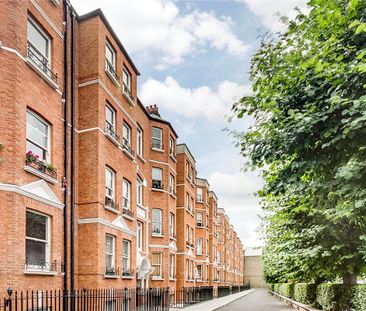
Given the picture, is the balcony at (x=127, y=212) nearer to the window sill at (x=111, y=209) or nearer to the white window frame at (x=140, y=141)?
the window sill at (x=111, y=209)

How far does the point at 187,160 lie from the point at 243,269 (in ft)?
261

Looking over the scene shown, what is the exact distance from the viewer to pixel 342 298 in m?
15.7

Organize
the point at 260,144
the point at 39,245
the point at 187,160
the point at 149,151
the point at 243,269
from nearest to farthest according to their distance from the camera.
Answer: the point at 260,144 → the point at 39,245 → the point at 149,151 → the point at 187,160 → the point at 243,269

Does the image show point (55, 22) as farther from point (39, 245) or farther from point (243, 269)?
point (243, 269)

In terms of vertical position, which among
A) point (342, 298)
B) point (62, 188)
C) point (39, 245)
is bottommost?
point (342, 298)

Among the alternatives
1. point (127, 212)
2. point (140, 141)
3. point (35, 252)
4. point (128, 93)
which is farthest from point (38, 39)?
point (140, 141)

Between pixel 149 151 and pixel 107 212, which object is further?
pixel 149 151

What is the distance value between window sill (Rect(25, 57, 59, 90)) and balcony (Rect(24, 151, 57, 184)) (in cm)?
242

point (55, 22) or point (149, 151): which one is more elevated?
point (55, 22)

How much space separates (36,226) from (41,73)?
4.46 meters

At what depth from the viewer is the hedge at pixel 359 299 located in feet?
41.7

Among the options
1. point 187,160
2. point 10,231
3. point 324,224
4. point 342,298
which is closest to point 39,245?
point 10,231

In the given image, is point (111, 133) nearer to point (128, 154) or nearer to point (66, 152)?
point (128, 154)

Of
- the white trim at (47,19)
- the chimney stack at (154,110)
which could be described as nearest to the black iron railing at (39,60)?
the white trim at (47,19)
